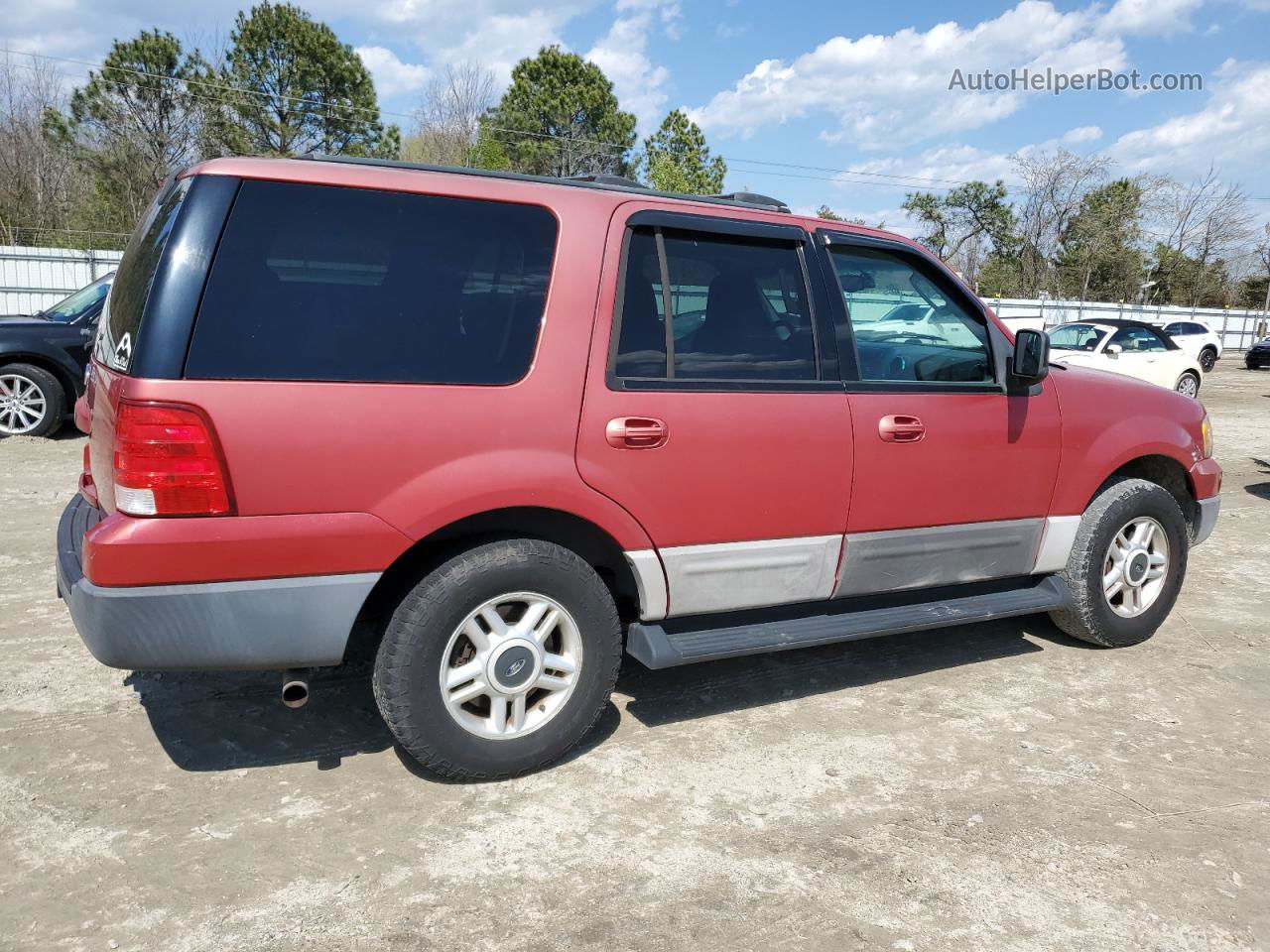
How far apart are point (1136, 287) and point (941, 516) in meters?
49.8

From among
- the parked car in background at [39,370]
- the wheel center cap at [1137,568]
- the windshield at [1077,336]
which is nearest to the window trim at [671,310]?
the wheel center cap at [1137,568]

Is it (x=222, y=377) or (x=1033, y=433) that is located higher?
(x=222, y=377)

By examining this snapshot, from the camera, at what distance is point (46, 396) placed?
9602 mm

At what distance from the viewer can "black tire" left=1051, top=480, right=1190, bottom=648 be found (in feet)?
14.7

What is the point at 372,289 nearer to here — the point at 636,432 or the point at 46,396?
the point at 636,432

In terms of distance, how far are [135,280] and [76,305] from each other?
840cm

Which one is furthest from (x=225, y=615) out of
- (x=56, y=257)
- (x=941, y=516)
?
(x=56, y=257)

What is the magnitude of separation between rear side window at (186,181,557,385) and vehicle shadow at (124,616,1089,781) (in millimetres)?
1417

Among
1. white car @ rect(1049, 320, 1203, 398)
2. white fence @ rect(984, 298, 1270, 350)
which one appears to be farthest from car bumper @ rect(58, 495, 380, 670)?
white fence @ rect(984, 298, 1270, 350)

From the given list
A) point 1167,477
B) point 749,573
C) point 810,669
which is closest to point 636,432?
point 749,573

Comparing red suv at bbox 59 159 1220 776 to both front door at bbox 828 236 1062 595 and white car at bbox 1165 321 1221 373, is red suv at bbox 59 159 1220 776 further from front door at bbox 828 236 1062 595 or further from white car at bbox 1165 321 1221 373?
white car at bbox 1165 321 1221 373

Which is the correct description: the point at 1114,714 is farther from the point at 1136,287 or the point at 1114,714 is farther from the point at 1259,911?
the point at 1136,287

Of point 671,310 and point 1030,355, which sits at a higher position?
point 671,310

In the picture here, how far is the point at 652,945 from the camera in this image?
2.44 meters
